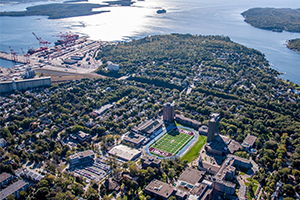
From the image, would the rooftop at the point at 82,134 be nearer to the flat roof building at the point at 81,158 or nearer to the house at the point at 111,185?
the flat roof building at the point at 81,158

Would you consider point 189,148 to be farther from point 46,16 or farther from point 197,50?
point 46,16

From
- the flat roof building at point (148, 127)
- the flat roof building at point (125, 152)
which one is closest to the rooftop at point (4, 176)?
the flat roof building at point (125, 152)

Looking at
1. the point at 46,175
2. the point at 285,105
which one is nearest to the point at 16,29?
the point at 46,175

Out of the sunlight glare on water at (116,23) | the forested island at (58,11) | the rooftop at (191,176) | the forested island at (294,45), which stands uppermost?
the forested island at (58,11)

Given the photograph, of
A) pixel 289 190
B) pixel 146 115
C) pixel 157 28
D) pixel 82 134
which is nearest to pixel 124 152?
pixel 82 134

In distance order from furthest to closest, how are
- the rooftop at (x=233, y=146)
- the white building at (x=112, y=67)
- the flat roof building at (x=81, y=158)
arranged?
the white building at (x=112, y=67) < the rooftop at (x=233, y=146) < the flat roof building at (x=81, y=158)

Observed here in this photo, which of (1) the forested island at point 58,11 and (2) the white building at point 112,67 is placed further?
(1) the forested island at point 58,11

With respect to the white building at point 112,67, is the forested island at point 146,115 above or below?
below

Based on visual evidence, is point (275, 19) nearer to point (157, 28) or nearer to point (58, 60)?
point (157, 28)
